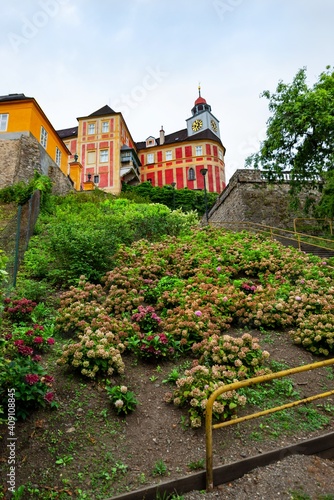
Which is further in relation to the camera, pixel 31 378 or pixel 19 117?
pixel 19 117

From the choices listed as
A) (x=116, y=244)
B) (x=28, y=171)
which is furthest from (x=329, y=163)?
(x=28, y=171)

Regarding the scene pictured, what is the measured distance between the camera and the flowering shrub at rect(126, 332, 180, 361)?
15.5 ft

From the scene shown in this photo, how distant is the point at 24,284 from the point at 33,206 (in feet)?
16.6

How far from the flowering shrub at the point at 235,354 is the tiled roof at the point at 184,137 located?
4609 cm

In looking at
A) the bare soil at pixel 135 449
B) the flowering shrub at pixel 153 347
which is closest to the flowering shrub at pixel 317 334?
the bare soil at pixel 135 449

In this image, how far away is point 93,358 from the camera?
4262 millimetres

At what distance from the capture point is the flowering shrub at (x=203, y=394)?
3.58 meters

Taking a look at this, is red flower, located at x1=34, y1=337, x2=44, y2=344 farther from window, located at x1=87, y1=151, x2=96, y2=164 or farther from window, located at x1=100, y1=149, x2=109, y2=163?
window, located at x1=87, y1=151, x2=96, y2=164

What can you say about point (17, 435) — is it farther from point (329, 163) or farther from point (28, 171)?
point (28, 171)

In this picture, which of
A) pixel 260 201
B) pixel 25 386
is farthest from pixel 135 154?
pixel 25 386

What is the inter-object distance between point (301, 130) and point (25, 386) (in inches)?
571

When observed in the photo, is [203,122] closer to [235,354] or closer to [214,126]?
[214,126]

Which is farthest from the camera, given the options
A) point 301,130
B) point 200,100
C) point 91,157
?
point 200,100

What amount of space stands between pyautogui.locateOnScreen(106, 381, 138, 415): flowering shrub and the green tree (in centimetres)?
1275
